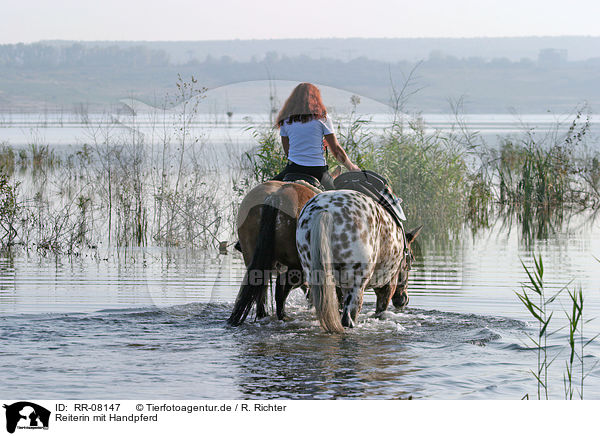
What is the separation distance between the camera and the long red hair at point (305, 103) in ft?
27.5

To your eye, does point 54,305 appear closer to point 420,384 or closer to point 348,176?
point 348,176

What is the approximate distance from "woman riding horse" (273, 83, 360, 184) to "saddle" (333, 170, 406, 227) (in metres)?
0.16

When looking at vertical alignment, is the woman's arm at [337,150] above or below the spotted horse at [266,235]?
above

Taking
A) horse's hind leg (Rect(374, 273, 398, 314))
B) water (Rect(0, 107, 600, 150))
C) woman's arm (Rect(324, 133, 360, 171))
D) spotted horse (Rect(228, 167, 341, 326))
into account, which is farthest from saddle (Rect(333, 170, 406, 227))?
water (Rect(0, 107, 600, 150))

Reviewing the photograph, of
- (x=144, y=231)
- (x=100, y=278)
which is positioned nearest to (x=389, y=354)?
(x=100, y=278)

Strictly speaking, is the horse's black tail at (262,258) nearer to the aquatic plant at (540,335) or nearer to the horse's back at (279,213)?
the horse's back at (279,213)

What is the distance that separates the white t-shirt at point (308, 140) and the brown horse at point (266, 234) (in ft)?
1.28

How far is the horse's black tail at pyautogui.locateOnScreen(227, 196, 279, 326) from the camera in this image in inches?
311

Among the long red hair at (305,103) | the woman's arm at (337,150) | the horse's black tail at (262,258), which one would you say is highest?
the long red hair at (305,103)

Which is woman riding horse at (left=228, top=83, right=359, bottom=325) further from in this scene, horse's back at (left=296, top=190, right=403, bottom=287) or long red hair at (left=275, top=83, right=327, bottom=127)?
horse's back at (left=296, top=190, right=403, bottom=287)

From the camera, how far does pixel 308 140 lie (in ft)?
Answer: 28.0

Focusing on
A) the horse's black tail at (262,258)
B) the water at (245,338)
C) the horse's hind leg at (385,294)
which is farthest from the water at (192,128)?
the horse's black tail at (262,258)
